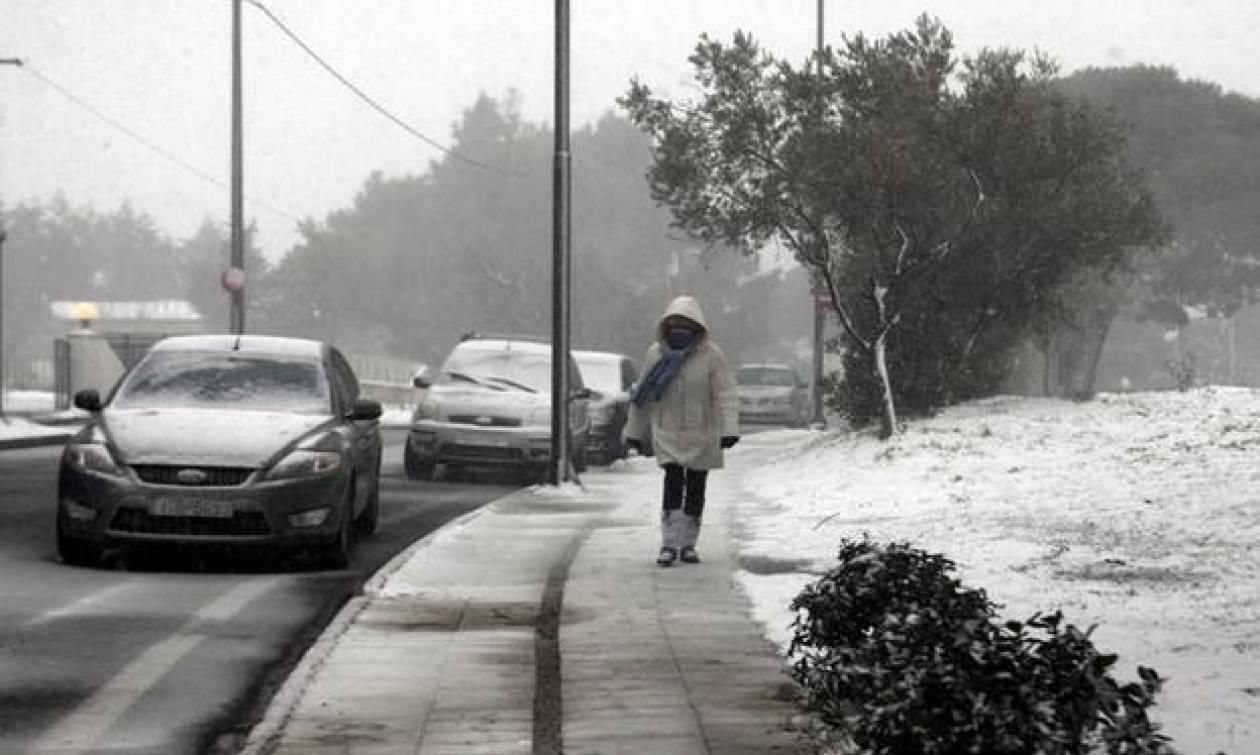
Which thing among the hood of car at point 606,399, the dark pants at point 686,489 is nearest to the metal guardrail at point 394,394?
the hood of car at point 606,399

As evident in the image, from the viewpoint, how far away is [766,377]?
48.9 metres

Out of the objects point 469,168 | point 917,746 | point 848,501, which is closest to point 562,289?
point 848,501

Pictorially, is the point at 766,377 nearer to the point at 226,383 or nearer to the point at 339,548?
the point at 226,383

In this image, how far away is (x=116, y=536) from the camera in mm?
12008

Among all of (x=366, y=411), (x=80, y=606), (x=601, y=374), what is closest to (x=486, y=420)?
(x=601, y=374)

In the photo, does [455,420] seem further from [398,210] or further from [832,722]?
[398,210]

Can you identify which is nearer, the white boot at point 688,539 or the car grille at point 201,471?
the car grille at point 201,471

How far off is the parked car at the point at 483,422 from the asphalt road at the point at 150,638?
747 cm

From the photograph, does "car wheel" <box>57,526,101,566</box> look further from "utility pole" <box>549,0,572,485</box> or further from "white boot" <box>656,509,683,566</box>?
"utility pole" <box>549,0,572,485</box>

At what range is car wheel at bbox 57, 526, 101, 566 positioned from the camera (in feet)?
40.4

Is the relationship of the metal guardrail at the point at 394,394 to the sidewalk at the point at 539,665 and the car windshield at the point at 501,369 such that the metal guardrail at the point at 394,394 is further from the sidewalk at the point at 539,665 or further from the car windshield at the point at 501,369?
the sidewalk at the point at 539,665

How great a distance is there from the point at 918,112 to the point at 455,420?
6885 millimetres

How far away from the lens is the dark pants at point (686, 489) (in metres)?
12.4

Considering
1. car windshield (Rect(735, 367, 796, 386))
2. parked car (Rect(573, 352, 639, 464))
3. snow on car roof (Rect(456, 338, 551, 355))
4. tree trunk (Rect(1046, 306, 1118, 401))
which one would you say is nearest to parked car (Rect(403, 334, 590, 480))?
snow on car roof (Rect(456, 338, 551, 355))
